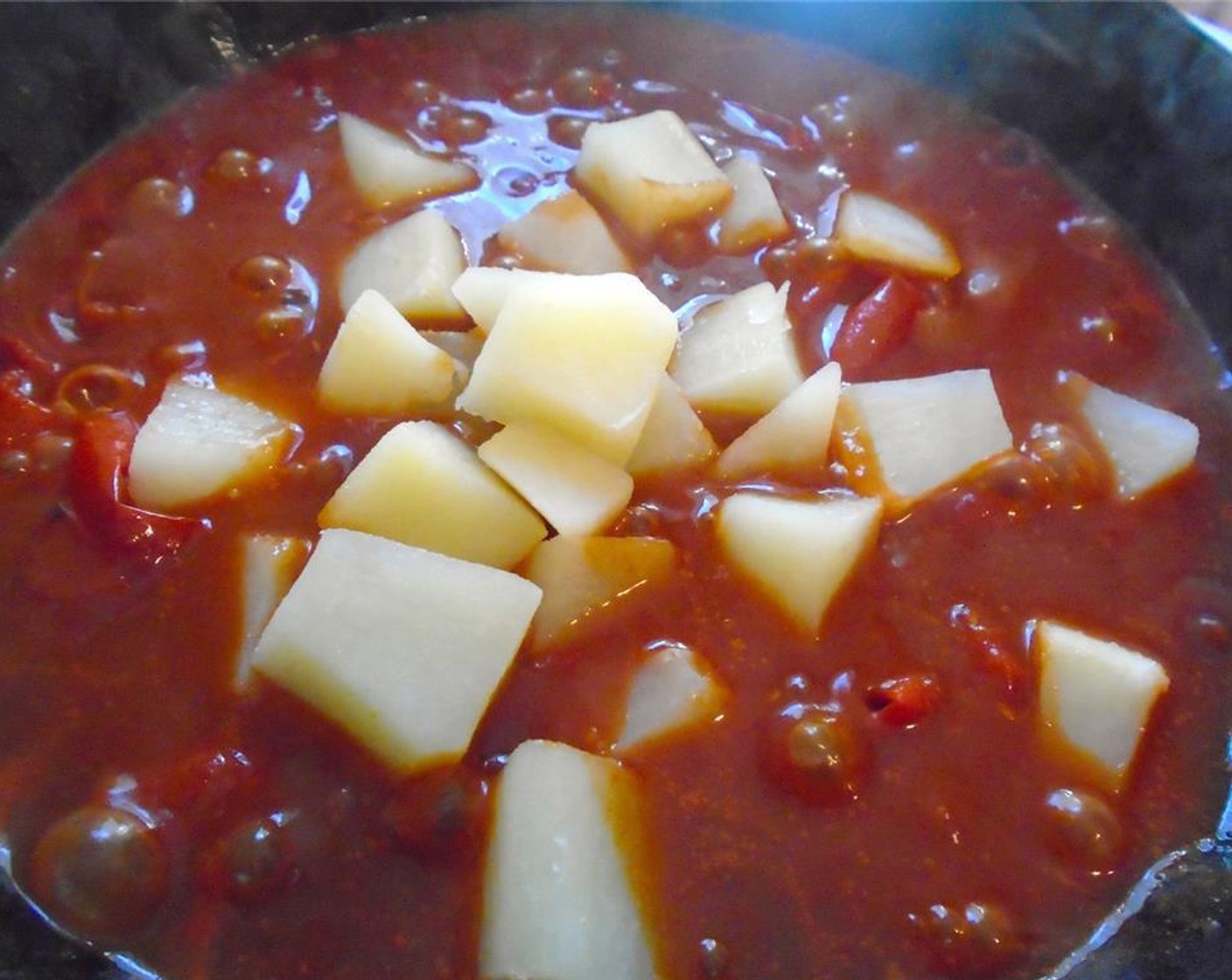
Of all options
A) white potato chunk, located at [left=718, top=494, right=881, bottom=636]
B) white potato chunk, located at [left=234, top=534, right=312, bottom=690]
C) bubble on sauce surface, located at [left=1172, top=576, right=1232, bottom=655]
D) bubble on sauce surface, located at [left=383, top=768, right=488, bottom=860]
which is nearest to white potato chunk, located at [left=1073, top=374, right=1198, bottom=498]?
bubble on sauce surface, located at [left=1172, top=576, right=1232, bottom=655]

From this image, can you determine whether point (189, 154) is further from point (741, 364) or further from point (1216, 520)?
point (1216, 520)

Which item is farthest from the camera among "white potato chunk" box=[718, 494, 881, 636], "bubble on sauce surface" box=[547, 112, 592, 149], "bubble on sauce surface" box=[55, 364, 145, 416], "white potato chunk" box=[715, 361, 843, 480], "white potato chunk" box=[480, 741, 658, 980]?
"bubble on sauce surface" box=[547, 112, 592, 149]

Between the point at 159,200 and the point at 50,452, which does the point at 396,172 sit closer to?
the point at 159,200

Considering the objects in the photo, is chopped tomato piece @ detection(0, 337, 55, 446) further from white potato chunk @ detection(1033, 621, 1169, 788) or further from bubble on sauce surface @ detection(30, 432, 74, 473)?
white potato chunk @ detection(1033, 621, 1169, 788)

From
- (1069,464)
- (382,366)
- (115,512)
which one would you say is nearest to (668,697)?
(382,366)

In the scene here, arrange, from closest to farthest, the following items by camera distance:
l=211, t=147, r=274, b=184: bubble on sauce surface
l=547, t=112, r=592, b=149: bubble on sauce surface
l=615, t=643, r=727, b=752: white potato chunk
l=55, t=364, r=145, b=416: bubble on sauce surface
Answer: l=615, t=643, r=727, b=752: white potato chunk < l=55, t=364, r=145, b=416: bubble on sauce surface < l=211, t=147, r=274, b=184: bubble on sauce surface < l=547, t=112, r=592, b=149: bubble on sauce surface
